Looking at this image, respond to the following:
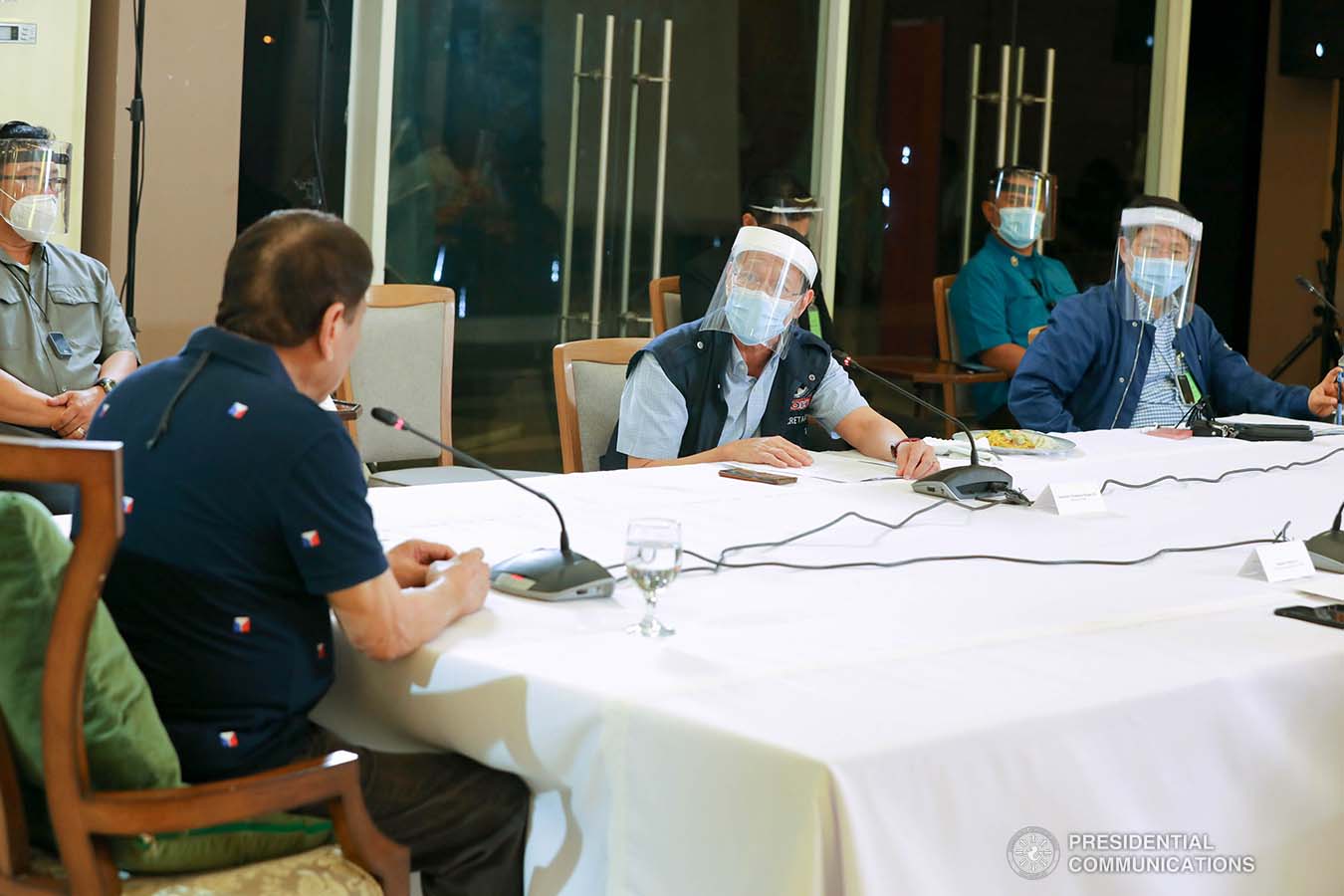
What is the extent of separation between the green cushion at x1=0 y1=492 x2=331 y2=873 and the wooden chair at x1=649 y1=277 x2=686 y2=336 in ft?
10.2

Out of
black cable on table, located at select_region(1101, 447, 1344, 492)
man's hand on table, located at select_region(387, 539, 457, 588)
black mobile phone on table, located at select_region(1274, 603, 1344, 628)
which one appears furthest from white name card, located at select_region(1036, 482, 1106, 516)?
man's hand on table, located at select_region(387, 539, 457, 588)

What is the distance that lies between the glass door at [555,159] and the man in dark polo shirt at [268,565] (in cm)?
327

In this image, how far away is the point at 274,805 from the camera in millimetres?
1310

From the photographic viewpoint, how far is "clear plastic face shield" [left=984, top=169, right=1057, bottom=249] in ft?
17.0

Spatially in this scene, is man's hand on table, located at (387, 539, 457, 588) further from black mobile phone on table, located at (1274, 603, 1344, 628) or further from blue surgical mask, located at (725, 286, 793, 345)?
blue surgical mask, located at (725, 286, 793, 345)

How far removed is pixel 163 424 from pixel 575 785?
51cm

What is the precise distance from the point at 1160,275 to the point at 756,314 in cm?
114

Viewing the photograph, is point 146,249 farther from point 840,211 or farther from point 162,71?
point 840,211

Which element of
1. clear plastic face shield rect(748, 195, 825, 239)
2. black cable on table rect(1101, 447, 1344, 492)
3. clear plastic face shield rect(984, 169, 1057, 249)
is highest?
clear plastic face shield rect(984, 169, 1057, 249)

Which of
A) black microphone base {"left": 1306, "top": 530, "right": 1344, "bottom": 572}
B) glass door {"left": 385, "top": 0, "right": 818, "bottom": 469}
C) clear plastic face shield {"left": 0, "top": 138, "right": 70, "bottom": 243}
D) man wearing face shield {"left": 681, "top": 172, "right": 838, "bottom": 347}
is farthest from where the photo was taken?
glass door {"left": 385, "top": 0, "right": 818, "bottom": 469}

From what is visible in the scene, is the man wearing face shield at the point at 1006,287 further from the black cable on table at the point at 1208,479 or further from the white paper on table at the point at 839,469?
the white paper on table at the point at 839,469

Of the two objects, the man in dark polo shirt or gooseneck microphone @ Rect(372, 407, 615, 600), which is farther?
gooseneck microphone @ Rect(372, 407, 615, 600)

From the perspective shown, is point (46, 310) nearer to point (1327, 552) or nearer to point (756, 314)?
point (756, 314)

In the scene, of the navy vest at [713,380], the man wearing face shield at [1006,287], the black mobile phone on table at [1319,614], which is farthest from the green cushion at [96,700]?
the man wearing face shield at [1006,287]
